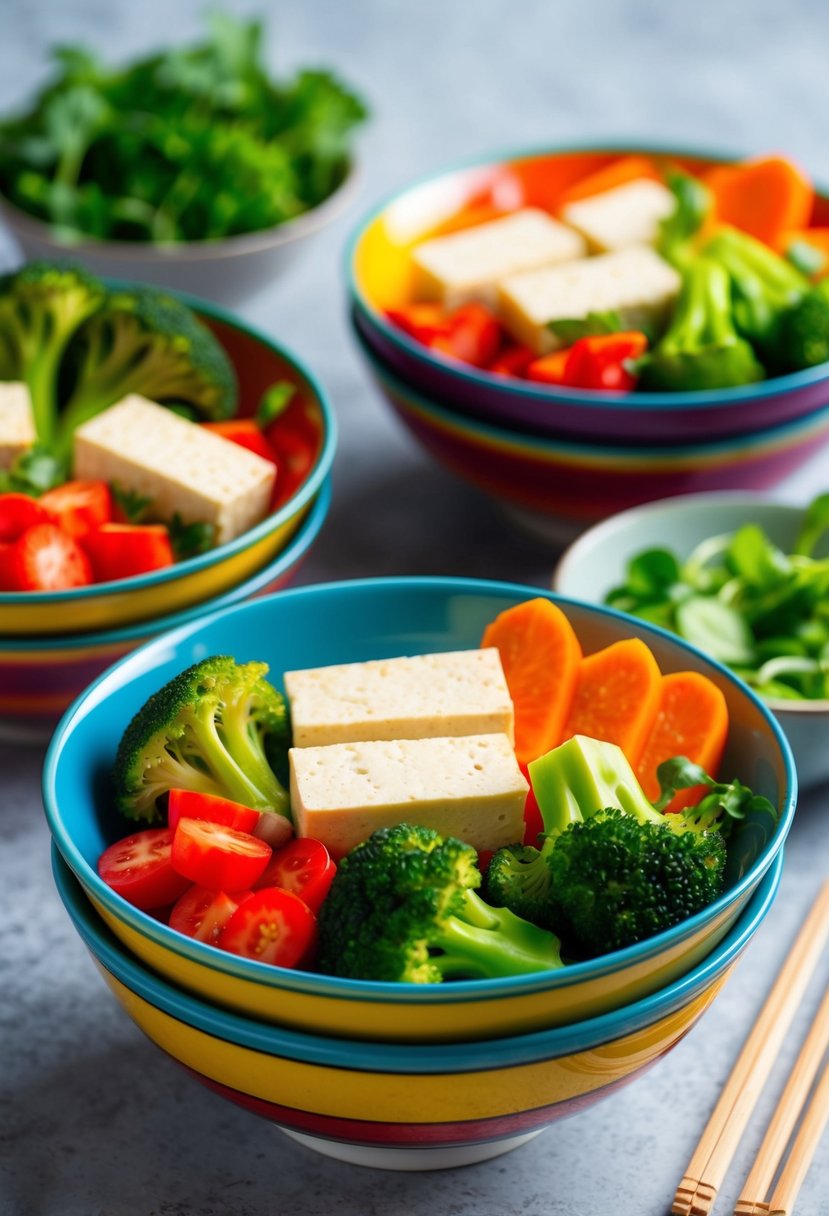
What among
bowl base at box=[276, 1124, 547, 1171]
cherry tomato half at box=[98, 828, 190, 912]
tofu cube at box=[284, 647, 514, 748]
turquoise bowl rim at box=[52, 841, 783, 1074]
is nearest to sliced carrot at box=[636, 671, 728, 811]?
tofu cube at box=[284, 647, 514, 748]

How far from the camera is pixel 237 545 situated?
210 centimetres

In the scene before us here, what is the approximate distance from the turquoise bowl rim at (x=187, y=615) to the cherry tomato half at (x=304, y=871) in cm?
Answer: 46

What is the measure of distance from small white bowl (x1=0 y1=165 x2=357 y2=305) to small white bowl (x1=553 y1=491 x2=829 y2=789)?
1004 millimetres

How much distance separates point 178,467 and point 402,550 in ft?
1.75

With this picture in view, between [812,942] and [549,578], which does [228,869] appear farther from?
[549,578]

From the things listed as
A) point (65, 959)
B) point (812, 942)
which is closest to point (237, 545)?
point (65, 959)

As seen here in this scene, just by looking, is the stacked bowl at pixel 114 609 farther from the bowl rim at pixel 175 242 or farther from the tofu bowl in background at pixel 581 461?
the bowl rim at pixel 175 242

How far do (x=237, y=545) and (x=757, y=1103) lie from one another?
1.00m

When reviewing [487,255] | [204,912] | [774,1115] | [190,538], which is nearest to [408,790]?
[204,912]

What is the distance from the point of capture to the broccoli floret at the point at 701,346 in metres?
2.41

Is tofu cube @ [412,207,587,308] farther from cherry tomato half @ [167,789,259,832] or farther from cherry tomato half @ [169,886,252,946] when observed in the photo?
cherry tomato half @ [169,886,252,946]

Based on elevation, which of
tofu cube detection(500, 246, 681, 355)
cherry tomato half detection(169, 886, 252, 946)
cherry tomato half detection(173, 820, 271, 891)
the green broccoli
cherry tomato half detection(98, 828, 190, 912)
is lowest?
cherry tomato half detection(98, 828, 190, 912)

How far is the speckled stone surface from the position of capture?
1630 mm

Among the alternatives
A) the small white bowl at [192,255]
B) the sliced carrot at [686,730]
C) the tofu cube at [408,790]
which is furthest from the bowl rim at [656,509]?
the small white bowl at [192,255]
